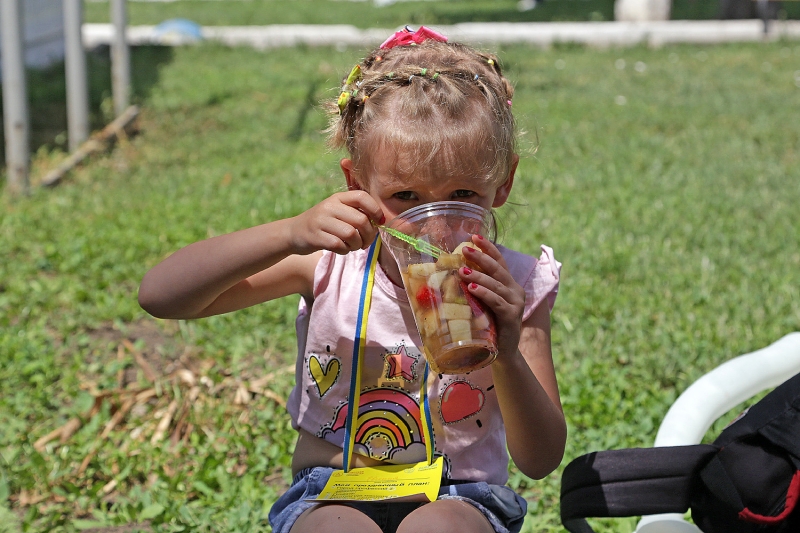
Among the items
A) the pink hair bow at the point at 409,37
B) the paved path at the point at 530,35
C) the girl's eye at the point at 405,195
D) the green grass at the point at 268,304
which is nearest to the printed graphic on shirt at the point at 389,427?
the girl's eye at the point at 405,195

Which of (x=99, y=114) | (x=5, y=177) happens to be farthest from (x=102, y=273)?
(x=99, y=114)

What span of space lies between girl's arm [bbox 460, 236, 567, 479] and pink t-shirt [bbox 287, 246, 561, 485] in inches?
3.1

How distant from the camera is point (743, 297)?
3936mm

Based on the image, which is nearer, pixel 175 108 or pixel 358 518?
pixel 358 518

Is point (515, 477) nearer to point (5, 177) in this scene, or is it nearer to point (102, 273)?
point (102, 273)

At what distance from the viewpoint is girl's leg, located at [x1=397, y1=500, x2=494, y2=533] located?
1.77 m

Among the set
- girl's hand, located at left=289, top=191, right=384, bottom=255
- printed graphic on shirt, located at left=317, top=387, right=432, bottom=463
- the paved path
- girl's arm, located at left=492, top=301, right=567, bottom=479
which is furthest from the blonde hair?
the paved path

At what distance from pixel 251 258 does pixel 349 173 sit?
0.34 m

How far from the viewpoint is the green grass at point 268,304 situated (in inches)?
111

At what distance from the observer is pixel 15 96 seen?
5.30 m

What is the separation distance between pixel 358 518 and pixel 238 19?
14432mm

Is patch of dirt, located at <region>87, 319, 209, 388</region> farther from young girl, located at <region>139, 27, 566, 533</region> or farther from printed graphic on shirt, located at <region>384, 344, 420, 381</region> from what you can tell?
printed graphic on shirt, located at <region>384, 344, 420, 381</region>

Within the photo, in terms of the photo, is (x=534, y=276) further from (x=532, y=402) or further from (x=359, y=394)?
(x=359, y=394)

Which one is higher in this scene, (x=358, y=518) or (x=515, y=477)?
(x=358, y=518)
